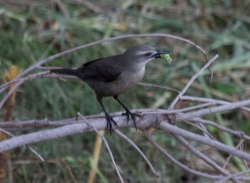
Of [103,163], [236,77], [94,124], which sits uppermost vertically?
[94,124]

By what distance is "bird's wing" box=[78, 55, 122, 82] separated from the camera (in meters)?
3.01

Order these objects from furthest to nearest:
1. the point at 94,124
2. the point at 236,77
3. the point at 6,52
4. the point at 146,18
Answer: the point at 146,18
the point at 236,77
the point at 6,52
the point at 94,124

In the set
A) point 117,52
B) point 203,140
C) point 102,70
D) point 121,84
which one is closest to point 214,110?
point 203,140

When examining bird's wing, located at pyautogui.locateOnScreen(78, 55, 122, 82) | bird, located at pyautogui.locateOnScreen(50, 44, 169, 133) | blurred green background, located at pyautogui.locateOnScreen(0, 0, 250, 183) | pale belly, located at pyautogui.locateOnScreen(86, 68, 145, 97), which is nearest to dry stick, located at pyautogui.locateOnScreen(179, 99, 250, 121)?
bird, located at pyautogui.locateOnScreen(50, 44, 169, 133)

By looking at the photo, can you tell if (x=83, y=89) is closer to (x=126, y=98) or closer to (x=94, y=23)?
(x=126, y=98)

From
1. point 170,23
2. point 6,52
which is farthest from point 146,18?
point 6,52

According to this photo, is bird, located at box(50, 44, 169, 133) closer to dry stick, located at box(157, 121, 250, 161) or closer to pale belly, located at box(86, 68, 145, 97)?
pale belly, located at box(86, 68, 145, 97)

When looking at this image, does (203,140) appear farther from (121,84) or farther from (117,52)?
(117,52)

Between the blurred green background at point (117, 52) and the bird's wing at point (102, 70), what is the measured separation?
85 centimetres

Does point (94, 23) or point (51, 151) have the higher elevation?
point (94, 23)

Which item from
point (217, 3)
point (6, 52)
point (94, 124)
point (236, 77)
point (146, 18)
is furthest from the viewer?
point (217, 3)

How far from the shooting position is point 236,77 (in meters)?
4.97

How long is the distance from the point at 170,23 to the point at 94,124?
312 cm

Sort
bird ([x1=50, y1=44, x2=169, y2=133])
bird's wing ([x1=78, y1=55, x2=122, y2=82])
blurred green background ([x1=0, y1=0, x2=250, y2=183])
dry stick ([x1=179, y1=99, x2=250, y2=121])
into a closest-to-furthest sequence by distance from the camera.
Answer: dry stick ([x1=179, y1=99, x2=250, y2=121]) → bird ([x1=50, y1=44, x2=169, y2=133]) → bird's wing ([x1=78, y1=55, x2=122, y2=82]) → blurred green background ([x1=0, y1=0, x2=250, y2=183])
